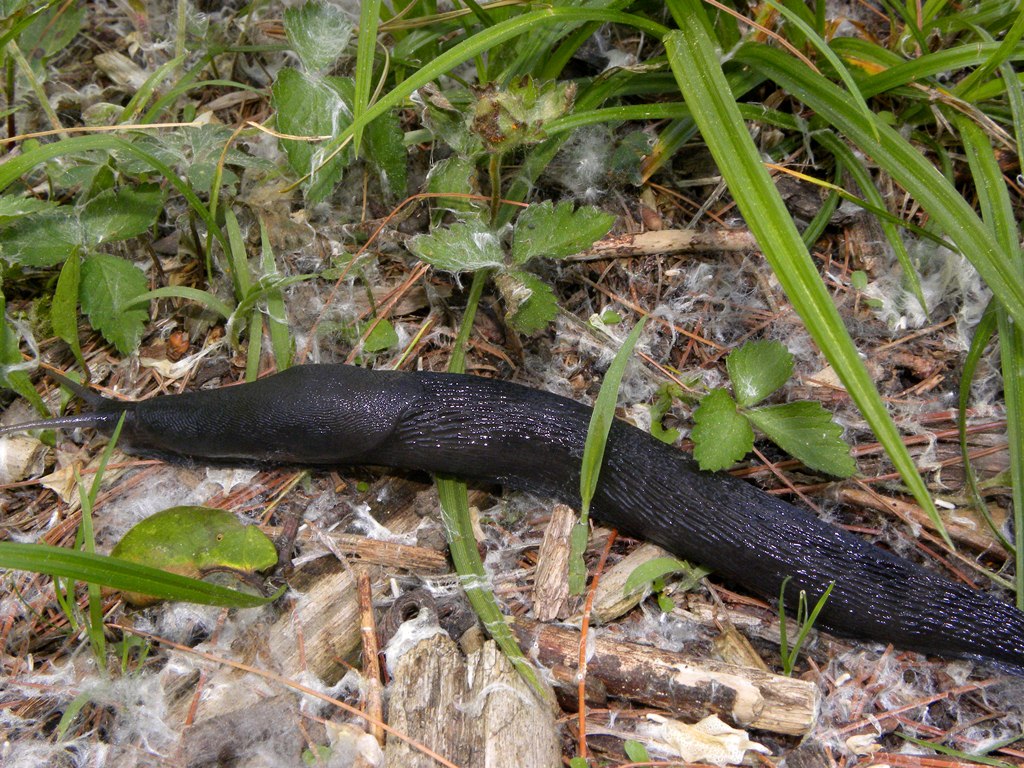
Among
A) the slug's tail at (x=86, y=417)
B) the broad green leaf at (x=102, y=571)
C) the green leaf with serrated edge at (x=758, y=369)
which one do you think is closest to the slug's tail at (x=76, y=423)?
the slug's tail at (x=86, y=417)

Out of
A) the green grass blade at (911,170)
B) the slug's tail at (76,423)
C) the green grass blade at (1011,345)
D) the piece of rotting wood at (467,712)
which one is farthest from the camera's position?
the slug's tail at (76,423)

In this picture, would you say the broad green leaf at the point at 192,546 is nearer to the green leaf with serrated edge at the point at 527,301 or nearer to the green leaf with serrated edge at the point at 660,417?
the green leaf with serrated edge at the point at 527,301

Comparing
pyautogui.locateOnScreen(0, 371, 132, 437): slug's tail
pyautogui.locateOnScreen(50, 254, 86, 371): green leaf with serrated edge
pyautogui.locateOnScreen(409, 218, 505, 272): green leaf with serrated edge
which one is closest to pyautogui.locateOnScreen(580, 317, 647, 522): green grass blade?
pyautogui.locateOnScreen(409, 218, 505, 272): green leaf with serrated edge

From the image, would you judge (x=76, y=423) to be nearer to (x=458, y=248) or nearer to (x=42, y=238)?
(x=42, y=238)

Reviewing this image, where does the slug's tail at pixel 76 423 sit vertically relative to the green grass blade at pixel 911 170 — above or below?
below

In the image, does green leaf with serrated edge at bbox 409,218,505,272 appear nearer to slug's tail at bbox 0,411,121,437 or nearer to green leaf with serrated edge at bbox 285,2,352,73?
green leaf with serrated edge at bbox 285,2,352,73

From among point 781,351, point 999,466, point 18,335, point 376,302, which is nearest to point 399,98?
point 376,302

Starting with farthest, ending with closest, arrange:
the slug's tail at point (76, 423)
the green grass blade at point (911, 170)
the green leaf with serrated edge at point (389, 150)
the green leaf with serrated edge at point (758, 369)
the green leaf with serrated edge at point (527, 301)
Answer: the slug's tail at point (76, 423), the green leaf with serrated edge at point (389, 150), the green leaf with serrated edge at point (527, 301), the green leaf with serrated edge at point (758, 369), the green grass blade at point (911, 170)

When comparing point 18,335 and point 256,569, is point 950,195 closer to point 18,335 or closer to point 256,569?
point 256,569
